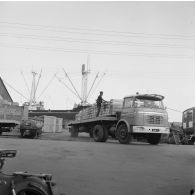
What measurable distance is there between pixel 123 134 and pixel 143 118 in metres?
1.29

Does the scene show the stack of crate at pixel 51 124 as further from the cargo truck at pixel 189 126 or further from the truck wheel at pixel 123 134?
the truck wheel at pixel 123 134

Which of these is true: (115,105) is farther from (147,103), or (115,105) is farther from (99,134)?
(147,103)

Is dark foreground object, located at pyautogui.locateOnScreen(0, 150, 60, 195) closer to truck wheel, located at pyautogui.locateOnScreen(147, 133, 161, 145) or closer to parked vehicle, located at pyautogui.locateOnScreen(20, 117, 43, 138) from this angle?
truck wheel, located at pyautogui.locateOnScreen(147, 133, 161, 145)

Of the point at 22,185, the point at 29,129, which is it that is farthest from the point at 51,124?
the point at 22,185

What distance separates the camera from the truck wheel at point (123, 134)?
1722cm

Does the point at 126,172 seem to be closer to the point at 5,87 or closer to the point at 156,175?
the point at 156,175

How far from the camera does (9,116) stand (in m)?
24.4

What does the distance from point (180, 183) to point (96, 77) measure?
67637 millimetres

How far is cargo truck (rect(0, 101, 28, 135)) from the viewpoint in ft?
79.0

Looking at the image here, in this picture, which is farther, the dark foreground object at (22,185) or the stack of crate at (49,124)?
the stack of crate at (49,124)

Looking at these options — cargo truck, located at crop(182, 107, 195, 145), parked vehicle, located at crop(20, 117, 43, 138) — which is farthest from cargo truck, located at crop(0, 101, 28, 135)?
cargo truck, located at crop(182, 107, 195, 145)

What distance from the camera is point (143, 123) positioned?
17.2 meters

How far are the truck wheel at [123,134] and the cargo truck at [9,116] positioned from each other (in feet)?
30.8

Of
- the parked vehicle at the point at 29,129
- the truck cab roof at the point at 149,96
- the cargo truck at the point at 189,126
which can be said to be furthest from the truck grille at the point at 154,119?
the parked vehicle at the point at 29,129
